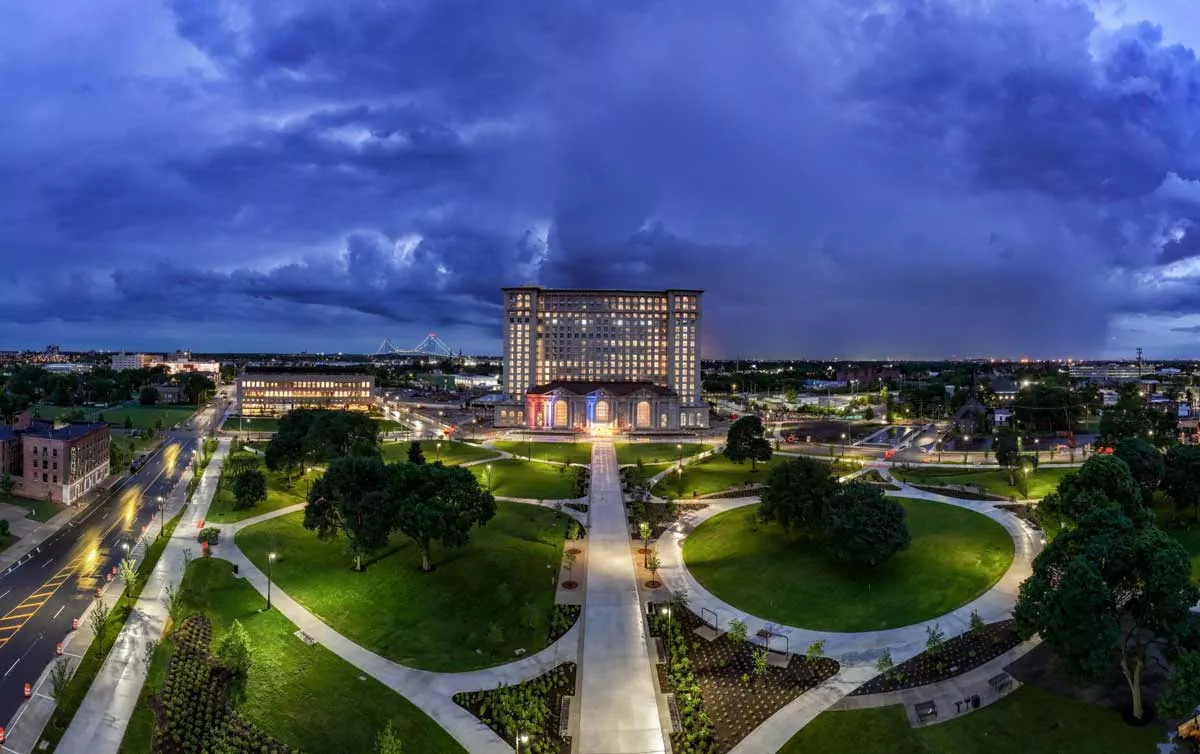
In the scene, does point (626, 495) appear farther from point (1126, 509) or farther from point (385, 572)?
point (1126, 509)

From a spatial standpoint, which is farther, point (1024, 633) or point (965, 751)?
point (1024, 633)

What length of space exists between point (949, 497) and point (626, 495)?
3843 centimetres

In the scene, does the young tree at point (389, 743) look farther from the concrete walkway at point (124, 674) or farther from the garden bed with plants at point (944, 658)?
the garden bed with plants at point (944, 658)

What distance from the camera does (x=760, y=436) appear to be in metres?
95.7

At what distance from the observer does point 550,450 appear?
11606 centimetres

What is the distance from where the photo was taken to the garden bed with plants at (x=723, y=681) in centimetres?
3225

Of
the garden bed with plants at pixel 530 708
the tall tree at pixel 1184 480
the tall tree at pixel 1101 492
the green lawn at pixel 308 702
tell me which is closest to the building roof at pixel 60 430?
the green lawn at pixel 308 702

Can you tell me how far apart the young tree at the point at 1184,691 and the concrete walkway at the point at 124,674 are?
160 ft

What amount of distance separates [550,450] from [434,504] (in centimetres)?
6538

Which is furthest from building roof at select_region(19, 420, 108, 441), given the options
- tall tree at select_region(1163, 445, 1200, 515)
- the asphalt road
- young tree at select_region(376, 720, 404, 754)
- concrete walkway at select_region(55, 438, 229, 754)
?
tall tree at select_region(1163, 445, 1200, 515)

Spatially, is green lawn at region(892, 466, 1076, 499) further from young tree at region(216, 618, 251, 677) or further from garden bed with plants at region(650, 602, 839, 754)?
young tree at region(216, 618, 251, 677)

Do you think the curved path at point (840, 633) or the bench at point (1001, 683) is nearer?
the curved path at point (840, 633)

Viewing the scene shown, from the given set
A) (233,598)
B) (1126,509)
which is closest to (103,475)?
(233,598)

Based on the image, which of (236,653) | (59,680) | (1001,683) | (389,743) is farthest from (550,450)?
(389,743)
